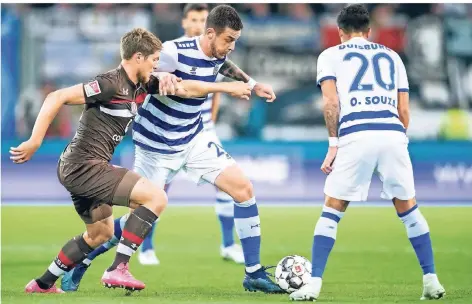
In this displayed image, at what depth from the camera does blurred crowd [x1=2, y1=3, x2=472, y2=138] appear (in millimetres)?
18922

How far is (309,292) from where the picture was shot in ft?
21.4

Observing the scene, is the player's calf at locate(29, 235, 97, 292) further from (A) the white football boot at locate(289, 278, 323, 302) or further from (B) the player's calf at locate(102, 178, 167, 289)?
(A) the white football boot at locate(289, 278, 323, 302)

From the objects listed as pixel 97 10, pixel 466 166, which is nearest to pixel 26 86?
pixel 97 10

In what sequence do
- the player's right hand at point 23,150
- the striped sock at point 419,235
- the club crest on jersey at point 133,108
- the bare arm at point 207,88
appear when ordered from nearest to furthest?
the player's right hand at point 23,150, the striped sock at point 419,235, the club crest on jersey at point 133,108, the bare arm at point 207,88

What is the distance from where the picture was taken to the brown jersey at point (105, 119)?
6740mm

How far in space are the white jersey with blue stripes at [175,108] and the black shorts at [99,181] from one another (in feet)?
3.47

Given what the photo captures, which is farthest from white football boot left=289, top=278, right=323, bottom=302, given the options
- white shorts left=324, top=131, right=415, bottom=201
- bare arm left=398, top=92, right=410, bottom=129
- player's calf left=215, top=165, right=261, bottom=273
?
bare arm left=398, top=92, right=410, bottom=129

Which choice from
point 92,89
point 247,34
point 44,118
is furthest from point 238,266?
point 247,34

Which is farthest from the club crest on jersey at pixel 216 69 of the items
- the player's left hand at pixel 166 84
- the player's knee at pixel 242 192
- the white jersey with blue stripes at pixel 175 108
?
the player's knee at pixel 242 192

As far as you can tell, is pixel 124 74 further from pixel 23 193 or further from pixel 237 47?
pixel 237 47

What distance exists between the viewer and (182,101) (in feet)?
25.3

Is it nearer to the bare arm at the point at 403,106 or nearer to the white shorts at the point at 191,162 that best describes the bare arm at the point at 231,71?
the white shorts at the point at 191,162

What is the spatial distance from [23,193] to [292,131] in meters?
5.43

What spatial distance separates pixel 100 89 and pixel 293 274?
1848 mm
